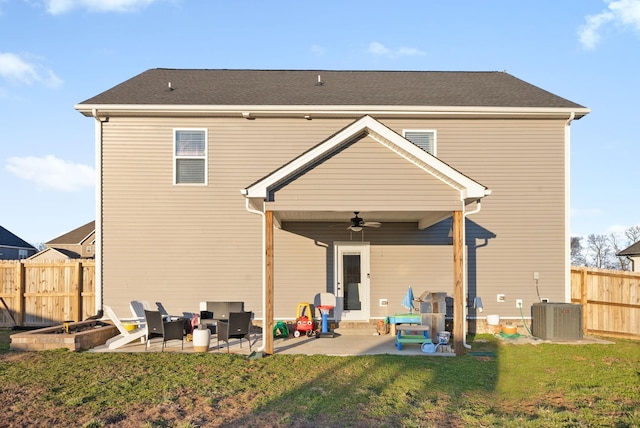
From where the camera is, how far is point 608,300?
41.9ft

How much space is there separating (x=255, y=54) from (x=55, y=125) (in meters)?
6.75

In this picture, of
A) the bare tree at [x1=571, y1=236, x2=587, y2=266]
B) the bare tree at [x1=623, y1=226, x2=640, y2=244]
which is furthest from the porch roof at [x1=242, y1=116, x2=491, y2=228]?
the bare tree at [x1=571, y1=236, x2=587, y2=266]

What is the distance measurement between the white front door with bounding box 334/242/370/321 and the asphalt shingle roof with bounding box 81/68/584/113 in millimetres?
3659

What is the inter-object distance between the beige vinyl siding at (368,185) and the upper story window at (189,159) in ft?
12.3

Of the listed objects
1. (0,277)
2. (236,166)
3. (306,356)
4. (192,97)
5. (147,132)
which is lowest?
(306,356)

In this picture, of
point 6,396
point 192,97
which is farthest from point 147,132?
point 6,396

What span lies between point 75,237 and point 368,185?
38824 millimetres

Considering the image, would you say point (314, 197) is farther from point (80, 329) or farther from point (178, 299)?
point (80, 329)

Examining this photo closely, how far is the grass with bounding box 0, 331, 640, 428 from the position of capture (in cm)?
591

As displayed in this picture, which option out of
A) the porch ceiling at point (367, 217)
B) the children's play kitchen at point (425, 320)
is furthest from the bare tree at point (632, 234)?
the children's play kitchen at point (425, 320)

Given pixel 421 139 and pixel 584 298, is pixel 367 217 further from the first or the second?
pixel 584 298

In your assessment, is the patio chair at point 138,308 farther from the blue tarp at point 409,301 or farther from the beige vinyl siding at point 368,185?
the blue tarp at point 409,301

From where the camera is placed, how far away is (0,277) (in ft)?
44.5

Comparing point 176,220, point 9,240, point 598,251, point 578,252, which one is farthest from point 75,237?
point 598,251
